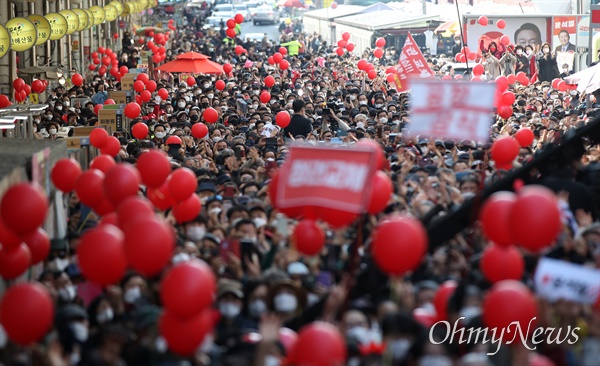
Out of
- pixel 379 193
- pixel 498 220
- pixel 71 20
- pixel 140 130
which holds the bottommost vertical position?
pixel 140 130

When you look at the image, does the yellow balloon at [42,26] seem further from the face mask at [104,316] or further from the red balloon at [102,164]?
the face mask at [104,316]

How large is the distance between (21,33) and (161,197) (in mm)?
10120

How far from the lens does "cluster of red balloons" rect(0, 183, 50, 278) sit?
9.47 meters

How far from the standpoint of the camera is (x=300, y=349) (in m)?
7.27

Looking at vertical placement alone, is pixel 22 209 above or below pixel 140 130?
above

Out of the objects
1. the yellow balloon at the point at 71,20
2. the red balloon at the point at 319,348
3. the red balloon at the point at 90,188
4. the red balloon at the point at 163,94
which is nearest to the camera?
the red balloon at the point at 319,348

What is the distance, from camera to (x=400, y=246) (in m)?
8.09

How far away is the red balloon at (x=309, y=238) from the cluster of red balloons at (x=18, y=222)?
2096mm

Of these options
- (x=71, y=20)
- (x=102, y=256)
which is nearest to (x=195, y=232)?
(x=102, y=256)

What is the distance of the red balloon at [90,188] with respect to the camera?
36.8 feet

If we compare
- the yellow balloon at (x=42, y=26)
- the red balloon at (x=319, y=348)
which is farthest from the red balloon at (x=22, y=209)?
the yellow balloon at (x=42, y=26)

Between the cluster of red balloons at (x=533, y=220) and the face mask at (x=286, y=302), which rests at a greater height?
the cluster of red balloons at (x=533, y=220)

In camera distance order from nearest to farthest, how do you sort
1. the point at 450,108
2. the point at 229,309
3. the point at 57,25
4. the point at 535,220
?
Answer: the point at 535,220 → the point at 229,309 → the point at 450,108 → the point at 57,25

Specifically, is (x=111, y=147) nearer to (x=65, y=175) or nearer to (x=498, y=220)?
(x=65, y=175)
